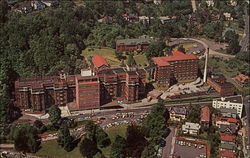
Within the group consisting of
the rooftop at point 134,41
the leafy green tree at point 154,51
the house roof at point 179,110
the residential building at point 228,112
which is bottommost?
the residential building at point 228,112

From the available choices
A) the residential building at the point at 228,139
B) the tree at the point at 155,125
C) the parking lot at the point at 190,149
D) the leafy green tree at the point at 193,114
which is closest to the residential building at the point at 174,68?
the leafy green tree at the point at 193,114

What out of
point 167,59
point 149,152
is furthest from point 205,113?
point 167,59

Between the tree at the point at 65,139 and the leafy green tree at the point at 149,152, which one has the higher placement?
the tree at the point at 65,139

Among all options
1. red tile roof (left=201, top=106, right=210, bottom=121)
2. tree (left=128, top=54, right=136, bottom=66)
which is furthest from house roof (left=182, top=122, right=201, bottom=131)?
tree (left=128, top=54, right=136, bottom=66)

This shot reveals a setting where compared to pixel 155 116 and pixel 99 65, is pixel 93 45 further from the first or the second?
Result: pixel 155 116

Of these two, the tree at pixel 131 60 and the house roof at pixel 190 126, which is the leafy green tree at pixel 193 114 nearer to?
the house roof at pixel 190 126

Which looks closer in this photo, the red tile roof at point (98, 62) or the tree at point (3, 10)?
the red tile roof at point (98, 62)
